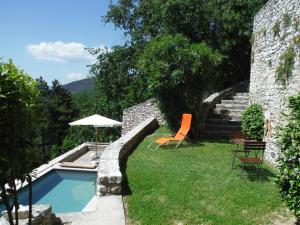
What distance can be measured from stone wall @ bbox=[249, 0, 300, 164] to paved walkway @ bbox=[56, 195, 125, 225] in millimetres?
4318

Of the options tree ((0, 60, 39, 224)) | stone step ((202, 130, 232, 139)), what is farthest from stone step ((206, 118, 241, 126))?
tree ((0, 60, 39, 224))

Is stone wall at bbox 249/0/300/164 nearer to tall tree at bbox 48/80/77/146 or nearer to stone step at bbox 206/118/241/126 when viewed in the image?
stone step at bbox 206/118/241/126

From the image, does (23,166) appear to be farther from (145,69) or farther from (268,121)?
(145,69)

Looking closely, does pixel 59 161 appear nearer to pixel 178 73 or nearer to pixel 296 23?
pixel 178 73

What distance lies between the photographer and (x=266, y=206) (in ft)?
17.7

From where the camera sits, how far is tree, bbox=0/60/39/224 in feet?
9.80

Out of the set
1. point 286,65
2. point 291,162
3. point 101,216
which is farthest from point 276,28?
point 101,216

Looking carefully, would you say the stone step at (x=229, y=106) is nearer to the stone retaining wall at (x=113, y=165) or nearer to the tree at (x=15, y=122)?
the stone retaining wall at (x=113, y=165)

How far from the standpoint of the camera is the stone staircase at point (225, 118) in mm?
12422

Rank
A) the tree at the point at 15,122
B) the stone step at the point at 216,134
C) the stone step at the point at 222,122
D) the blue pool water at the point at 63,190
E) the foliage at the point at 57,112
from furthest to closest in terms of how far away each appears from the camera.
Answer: the foliage at the point at 57,112
the stone step at the point at 222,122
the stone step at the point at 216,134
the blue pool water at the point at 63,190
the tree at the point at 15,122

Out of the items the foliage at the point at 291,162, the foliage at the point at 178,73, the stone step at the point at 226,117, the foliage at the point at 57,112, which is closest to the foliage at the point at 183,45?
the foliage at the point at 178,73

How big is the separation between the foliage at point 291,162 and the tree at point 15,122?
3.53 metres

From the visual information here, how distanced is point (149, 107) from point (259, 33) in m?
7.24

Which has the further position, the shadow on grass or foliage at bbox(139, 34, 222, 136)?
foliage at bbox(139, 34, 222, 136)
